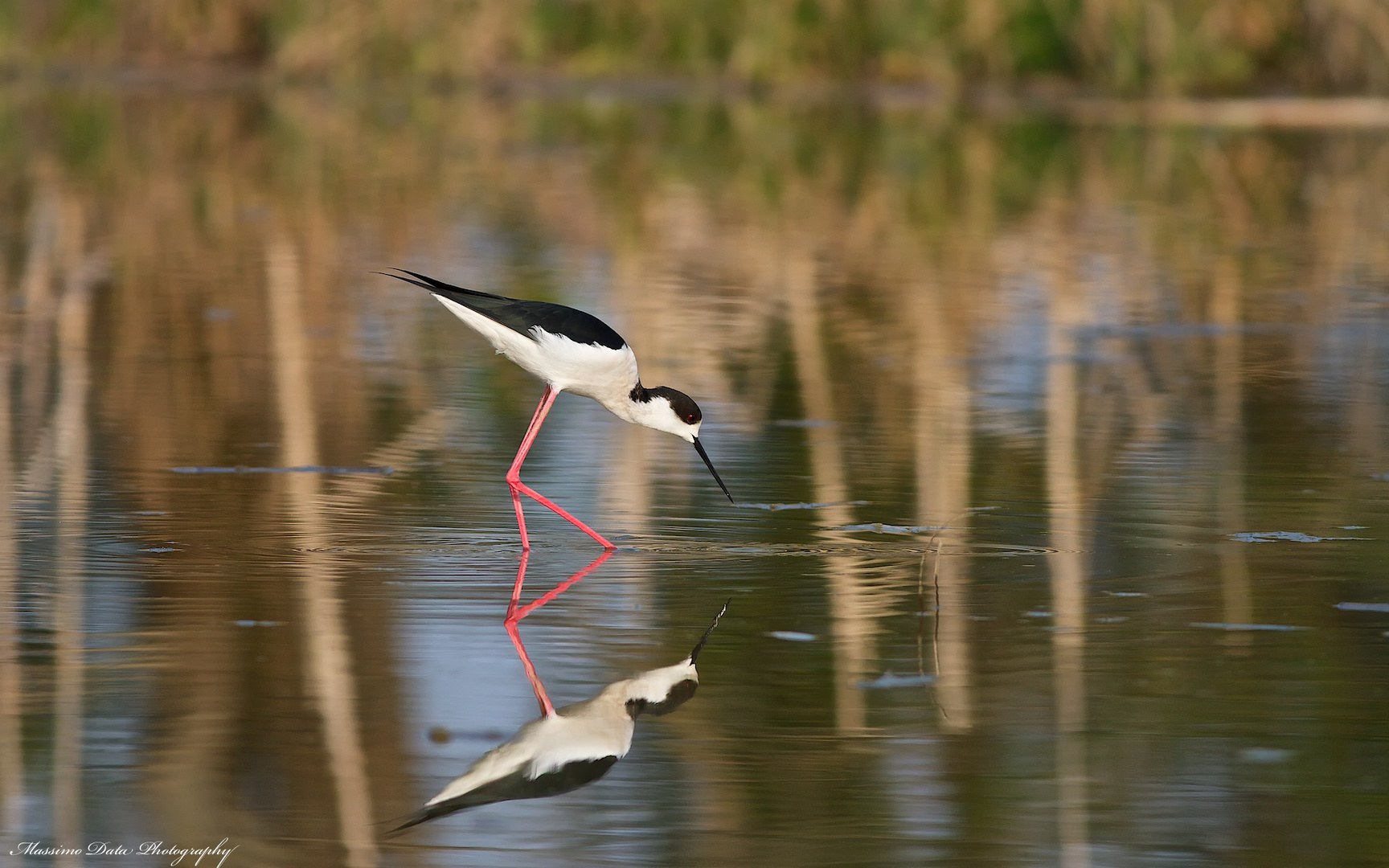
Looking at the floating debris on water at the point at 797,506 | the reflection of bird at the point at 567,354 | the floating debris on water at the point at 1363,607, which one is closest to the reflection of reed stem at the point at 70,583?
the reflection of bird at the point at 567,354

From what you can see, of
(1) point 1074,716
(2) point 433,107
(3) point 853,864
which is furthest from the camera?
(2) point 433,107

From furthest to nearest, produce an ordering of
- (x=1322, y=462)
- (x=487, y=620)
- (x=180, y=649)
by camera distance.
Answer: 1. (x=1322, y=462)
2. (x=487, y=620)
3. (x=180, y=649)

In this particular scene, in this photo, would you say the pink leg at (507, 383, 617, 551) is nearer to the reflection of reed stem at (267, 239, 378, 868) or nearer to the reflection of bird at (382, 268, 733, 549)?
the reflection of bird at (382, 268, 733, 549)

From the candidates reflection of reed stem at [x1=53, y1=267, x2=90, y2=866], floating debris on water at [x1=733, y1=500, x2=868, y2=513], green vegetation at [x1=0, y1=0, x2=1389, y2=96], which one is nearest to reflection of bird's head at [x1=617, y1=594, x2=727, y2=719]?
reflection of reed stem at [x1=53, y1=267, x2=90, y2=866]

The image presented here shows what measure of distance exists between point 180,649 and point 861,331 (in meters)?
6.50

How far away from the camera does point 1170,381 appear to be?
33.5ft

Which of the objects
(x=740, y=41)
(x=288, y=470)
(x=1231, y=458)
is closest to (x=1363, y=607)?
(x=1231, y=458)

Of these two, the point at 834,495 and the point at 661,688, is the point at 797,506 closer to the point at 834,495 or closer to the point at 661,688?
the point at 834,495

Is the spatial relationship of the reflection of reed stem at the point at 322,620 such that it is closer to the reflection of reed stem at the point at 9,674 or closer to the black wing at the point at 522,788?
the black wing at the point at 522,788

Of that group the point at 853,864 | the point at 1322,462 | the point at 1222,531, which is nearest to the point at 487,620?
the point at 853,864

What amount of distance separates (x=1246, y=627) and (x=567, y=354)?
92.5 inches

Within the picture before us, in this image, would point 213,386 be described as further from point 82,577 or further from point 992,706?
point 992,706

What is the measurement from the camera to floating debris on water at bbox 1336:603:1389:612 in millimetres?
6109

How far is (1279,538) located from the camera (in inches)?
275
